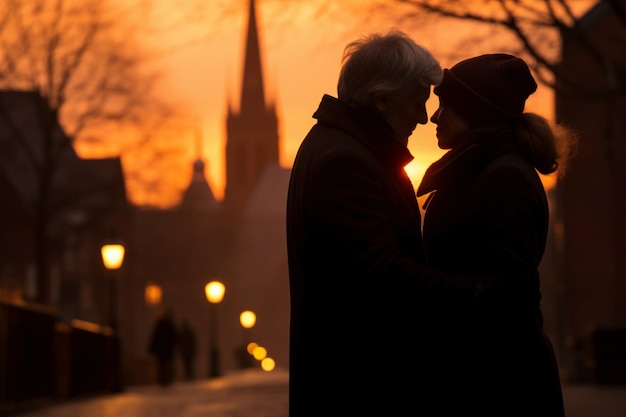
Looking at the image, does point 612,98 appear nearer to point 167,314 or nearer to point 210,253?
point 167,314

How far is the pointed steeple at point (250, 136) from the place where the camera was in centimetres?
18725

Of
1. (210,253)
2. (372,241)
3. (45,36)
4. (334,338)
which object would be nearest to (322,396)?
(334,338)

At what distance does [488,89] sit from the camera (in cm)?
493

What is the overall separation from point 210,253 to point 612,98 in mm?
69407

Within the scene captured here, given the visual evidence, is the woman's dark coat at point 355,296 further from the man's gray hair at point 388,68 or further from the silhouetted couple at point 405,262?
the man's gray hair at point 388,68

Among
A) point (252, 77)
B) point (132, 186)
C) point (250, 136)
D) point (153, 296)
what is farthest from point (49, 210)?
point (250, 136)

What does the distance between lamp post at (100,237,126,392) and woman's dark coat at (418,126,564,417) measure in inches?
878

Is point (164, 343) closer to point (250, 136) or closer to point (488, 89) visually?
point (488, 89)

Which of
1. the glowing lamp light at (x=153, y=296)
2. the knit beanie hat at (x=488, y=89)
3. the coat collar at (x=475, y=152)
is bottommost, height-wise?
the coat collar at (x=475, y=152)

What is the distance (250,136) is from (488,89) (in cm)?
18838

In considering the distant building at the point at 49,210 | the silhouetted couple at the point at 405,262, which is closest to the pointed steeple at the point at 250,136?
the distant building at the point at 49,210

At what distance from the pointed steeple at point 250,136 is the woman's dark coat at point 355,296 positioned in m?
179

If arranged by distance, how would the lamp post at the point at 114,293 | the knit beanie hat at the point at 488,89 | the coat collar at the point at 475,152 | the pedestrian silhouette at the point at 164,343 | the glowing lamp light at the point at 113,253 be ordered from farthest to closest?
the pedestrian silhouette at the point at 164,343 → the glowing lamp light at the point at 113,253 → the lamp post at the point at 114,293 → the knit beanie hat at the point at 488,89 → the coat collar at the point at 475,152

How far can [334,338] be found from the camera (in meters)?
4.47
